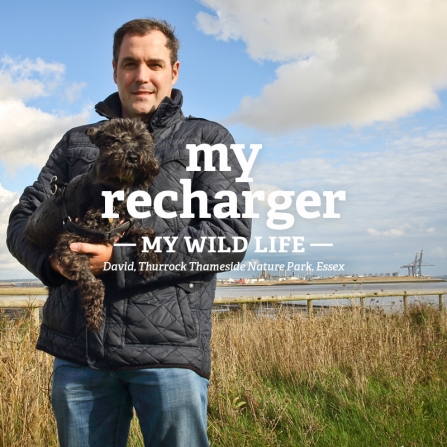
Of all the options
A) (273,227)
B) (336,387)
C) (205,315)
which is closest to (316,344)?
(336,387)

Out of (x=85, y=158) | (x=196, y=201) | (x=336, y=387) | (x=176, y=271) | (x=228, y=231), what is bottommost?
(x=336, y=387)

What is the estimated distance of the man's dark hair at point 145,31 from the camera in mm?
2779

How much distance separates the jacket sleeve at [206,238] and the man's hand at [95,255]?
132mm

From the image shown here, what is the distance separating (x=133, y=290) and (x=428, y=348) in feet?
21.3

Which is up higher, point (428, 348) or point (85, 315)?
point (85, 315)

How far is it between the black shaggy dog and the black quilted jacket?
16 cm

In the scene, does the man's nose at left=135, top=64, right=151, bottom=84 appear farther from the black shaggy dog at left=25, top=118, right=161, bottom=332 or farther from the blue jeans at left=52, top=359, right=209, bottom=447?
the blue jeans at left=52, top=359, right=209, bottom=447

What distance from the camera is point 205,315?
96.4 inches

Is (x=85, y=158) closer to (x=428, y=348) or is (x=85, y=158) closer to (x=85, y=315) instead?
(x=85, y=315)

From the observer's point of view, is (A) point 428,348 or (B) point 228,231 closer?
(B) point 228,231

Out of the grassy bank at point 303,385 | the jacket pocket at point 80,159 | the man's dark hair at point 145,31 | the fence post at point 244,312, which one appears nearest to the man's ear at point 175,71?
the man's dark hair at point 145,31

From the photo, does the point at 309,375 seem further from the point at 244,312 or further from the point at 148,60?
the point at 148,60

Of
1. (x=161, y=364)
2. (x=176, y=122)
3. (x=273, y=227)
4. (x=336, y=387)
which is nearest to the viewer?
(x=161, y=364)

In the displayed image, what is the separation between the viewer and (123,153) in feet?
9.68
